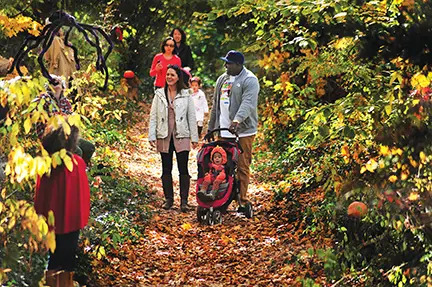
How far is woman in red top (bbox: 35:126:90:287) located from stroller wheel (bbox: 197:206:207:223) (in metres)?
4.07

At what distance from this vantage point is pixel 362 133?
6.85 metres

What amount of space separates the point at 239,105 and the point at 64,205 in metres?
4.73

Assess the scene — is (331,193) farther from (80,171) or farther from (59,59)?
(59,59)

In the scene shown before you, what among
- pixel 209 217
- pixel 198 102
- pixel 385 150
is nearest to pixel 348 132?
→ pixel 385 150

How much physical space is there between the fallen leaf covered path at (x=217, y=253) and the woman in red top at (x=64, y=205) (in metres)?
1.38

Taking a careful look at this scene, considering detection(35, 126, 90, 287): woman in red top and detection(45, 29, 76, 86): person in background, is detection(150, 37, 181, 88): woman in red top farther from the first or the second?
detection(35, 126, 90, 287): woman in red top

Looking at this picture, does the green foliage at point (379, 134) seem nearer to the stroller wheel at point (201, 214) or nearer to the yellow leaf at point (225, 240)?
the yellow leaf at point (225, 240)

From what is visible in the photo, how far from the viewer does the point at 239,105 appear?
Answer: 33.8ft

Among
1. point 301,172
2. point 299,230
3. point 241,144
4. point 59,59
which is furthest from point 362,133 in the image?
point 59,59

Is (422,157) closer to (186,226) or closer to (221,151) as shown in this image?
(221,151)

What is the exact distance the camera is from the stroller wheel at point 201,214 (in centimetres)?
1006

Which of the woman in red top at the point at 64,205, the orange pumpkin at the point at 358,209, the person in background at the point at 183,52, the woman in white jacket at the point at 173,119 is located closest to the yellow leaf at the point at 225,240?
the woman in white jacket at the point at 173,119

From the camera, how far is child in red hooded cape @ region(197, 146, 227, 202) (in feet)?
32.1

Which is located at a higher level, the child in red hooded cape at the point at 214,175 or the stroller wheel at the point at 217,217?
the child in red hooded cape at the point at 214,175
